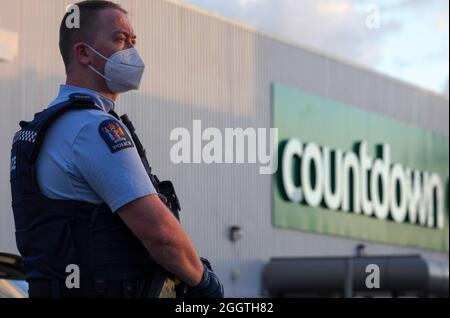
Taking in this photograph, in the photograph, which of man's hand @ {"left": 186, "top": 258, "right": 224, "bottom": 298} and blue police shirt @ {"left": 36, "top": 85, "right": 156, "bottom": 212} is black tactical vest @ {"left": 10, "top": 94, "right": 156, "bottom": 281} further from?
man's hand @ {"left": 186, "top": 258, "right": 224, "bottom": 298}

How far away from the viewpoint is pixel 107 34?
3.65 m

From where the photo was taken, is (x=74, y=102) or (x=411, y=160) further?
(x=411, y=160)

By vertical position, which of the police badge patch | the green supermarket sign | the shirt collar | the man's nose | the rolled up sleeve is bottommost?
the rolled up sleeve

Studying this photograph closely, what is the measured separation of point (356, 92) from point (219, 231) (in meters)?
7.82

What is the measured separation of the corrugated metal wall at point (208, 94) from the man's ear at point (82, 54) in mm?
15631

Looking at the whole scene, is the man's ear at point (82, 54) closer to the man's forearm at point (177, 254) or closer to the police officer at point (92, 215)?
the police officer at point (92, 215)

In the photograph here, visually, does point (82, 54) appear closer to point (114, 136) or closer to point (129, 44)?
point (129, 44)

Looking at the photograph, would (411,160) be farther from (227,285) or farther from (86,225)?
(86,225)

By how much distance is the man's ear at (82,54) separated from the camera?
3.65 m

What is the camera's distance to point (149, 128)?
23.5 m

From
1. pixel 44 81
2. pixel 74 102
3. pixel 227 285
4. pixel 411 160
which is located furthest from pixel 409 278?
pixel 74 102

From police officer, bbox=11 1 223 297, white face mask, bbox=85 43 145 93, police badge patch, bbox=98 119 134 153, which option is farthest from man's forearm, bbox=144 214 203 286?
white face mask, bbox=85 43 145 93

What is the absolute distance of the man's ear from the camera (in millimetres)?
3652

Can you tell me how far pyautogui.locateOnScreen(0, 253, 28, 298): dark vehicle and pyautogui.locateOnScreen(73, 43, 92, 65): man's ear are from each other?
3.25 meters
